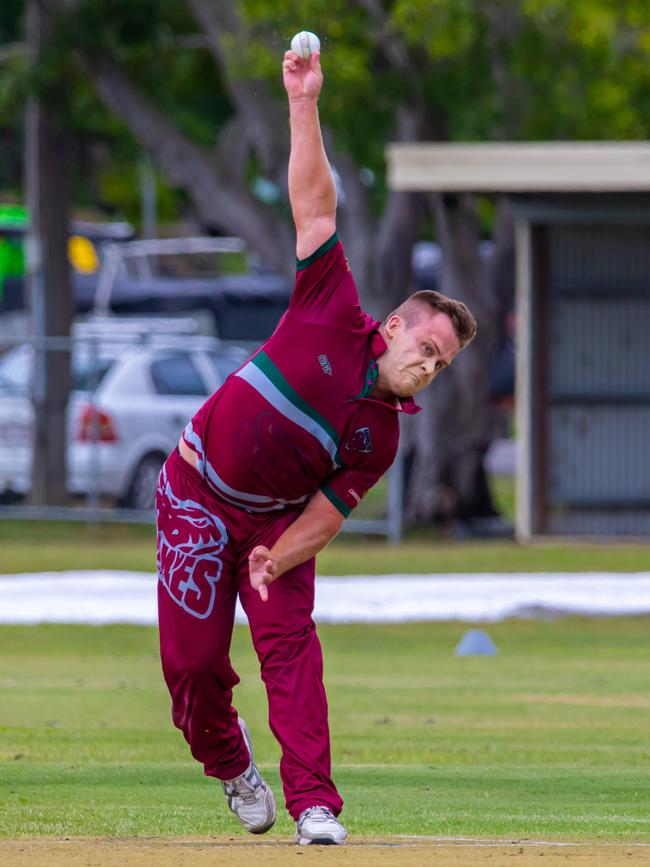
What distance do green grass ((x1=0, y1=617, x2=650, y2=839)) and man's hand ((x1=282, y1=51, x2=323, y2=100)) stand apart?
2426mm

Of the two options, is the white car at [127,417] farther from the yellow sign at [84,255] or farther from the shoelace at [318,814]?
the yellow sign at [84,255]

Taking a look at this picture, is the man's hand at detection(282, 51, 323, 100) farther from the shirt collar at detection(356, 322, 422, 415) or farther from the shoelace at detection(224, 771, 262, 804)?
the shoelace at detection(224, 771, 262, 804)

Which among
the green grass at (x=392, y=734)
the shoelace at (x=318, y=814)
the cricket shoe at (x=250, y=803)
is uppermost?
the shoelace at (x=318, y=814)

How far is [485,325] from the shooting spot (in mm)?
22531

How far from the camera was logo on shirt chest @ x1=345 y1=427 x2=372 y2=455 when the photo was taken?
6.43 metres

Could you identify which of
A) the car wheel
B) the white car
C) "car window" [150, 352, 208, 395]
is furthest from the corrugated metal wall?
the car wheel

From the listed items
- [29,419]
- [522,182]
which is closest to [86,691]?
[522,182]

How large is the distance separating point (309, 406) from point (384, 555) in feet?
45.5

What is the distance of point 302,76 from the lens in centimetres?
648

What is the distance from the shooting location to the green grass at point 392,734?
24.0 feet

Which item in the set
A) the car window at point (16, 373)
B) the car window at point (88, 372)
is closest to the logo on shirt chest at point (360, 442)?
the car window at point (88, 372)

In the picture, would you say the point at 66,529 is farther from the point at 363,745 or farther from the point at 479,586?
the point at 363,745

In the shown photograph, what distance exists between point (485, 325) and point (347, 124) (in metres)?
2.78

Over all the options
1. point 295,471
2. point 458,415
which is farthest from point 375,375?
point 458,415
